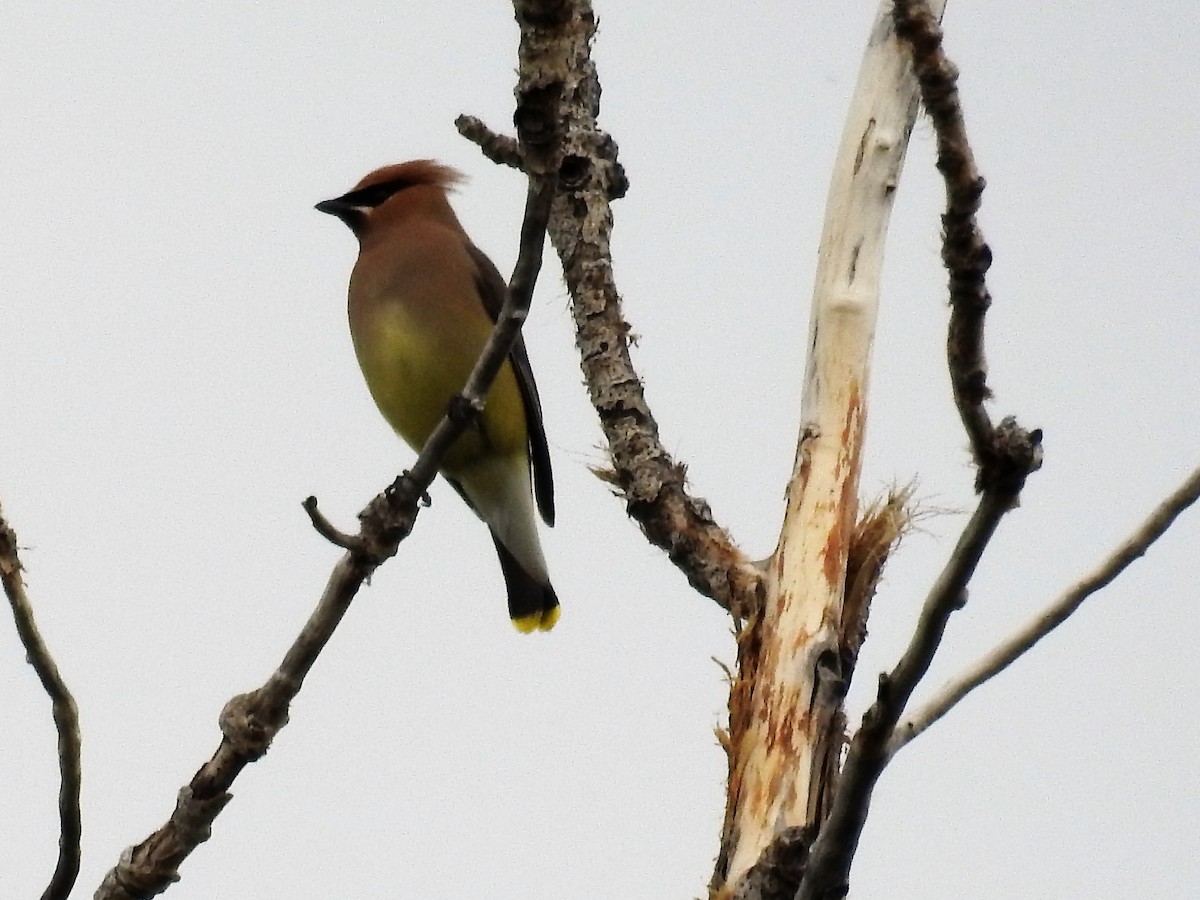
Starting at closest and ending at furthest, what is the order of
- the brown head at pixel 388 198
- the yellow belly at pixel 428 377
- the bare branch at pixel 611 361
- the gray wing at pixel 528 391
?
1. the bare branch at pixel 611 361
2. the yellow belly at pixel 428 377
3. the gray wing at pixel 528 391
4. the brown head at pixel 388 198

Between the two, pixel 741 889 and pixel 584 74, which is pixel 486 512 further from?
pixel 741 889

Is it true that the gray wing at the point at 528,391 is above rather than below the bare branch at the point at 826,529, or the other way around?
above

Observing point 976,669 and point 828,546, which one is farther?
point 828,546

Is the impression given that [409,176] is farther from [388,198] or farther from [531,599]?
[531,599]

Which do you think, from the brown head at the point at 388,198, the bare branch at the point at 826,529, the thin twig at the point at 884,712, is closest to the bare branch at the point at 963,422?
the thin twig at the point at 884,712

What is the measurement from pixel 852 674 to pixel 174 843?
4.20ft

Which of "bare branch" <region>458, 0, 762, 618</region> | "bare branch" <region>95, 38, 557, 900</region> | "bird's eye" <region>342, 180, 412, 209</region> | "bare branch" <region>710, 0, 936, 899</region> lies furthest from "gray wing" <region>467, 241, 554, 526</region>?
"bare branch" <region>95, 38, 557, 900</region>

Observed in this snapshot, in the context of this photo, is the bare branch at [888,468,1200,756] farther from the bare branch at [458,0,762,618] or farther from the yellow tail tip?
the yellow tail tip

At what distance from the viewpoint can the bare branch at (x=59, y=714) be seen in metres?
2.59

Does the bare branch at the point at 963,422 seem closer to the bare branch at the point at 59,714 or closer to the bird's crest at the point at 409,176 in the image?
the bare branch at the point at 59,714

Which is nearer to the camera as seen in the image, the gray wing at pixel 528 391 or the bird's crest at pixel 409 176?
the gray wing at pixel 528 391

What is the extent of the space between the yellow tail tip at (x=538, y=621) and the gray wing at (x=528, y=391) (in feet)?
0.97

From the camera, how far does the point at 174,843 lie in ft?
9.71

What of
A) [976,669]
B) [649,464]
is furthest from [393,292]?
[976,669]
